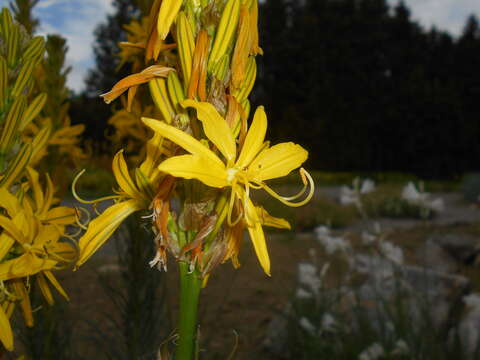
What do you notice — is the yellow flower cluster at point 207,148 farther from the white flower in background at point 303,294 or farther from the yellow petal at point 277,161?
the white flower in background at point 303,294

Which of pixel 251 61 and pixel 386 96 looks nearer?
pixel 251 61

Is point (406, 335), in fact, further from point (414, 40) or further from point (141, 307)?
point (414, 40)

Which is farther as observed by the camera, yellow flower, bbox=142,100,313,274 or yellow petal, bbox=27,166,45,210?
yellow petal, bbox=27,166,45,210

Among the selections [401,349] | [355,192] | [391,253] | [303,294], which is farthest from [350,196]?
[401,349]

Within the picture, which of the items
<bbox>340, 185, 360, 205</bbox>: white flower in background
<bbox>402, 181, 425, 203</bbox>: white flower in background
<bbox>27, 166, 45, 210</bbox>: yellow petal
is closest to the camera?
<bbox>27, 166, 45, 210</bbox>: yellow petal

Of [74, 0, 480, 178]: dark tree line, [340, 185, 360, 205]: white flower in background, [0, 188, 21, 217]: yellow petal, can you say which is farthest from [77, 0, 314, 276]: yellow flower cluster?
[74, 0, 480, 178]: dark tree line

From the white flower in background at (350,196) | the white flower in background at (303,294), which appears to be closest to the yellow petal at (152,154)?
the white flower in background at (303,294)

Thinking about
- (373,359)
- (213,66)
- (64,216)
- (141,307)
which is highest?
(213,66)

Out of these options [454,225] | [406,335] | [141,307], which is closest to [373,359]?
[406,335]

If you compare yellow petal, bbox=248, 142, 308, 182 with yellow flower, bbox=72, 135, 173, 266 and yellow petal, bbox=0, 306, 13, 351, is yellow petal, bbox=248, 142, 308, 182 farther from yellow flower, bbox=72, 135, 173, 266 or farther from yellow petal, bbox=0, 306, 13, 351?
yellow petal, bbox=0, 306, 13, 351
